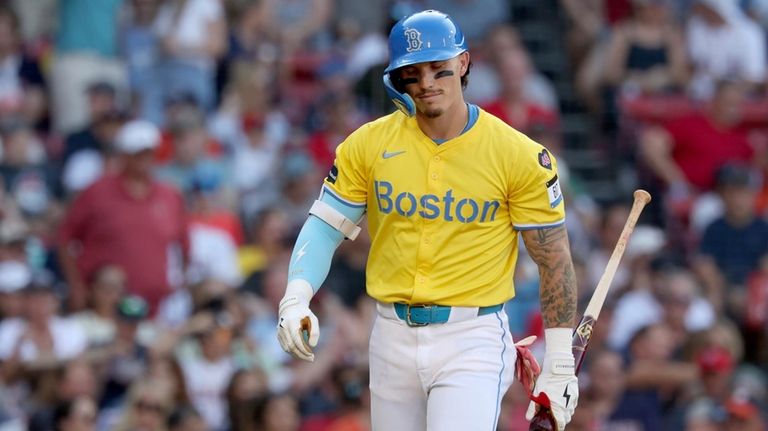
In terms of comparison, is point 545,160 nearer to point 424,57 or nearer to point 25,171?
point 424,57

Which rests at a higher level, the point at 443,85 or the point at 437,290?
the point at 443,85

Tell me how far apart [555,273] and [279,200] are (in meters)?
6.05

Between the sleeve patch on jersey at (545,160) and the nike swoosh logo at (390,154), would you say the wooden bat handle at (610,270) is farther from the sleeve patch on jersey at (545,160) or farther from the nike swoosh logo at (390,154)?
A: the nike swoosh logo at (390,154)

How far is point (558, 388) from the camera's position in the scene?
695 cm

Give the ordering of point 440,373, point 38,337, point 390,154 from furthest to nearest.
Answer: point 38,337 → point 390,154 → point 440,373

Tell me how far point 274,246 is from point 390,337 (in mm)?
5196

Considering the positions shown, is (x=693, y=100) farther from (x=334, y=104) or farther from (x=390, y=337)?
(x=390, y=337)

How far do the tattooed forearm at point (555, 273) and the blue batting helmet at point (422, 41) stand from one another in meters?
0.77

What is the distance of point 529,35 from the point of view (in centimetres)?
1606

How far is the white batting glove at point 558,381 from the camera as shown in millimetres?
6941

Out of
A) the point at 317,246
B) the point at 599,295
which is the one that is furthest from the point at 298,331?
the point at 599,295

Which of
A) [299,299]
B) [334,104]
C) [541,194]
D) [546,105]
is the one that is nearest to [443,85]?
[541,194]

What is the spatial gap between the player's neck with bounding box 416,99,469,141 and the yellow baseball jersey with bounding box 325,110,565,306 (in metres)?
0.04

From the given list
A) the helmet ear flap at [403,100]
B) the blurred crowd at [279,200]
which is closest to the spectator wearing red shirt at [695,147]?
the blurred crowd at [279,200]
